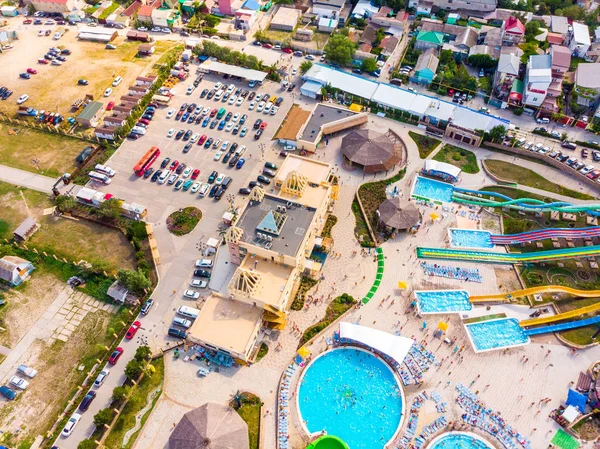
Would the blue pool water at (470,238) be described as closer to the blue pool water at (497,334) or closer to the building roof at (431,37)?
the blue pool water at (497,334)

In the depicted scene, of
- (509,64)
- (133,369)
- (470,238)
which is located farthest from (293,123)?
(133,369)

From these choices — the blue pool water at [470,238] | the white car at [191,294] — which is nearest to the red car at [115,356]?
the white car at [191,294]

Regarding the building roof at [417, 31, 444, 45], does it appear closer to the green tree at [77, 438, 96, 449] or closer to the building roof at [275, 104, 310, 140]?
the building roof at [275, 104, 310, 140]

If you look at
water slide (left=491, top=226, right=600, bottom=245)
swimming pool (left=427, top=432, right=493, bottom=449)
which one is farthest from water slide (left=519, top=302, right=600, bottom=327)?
swimming pool (left=427, top=432, right=493, bottom=449)

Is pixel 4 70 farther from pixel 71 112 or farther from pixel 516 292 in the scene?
pixel 516 292

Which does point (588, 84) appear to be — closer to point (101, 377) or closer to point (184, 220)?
point (184, 220)

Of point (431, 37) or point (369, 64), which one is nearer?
point (369, 64)

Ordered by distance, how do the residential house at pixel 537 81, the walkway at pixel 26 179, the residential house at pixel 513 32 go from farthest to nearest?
the residential house at pixel 513 32
the residential house at pixel 537 81
the walkway at pixel 26 179
